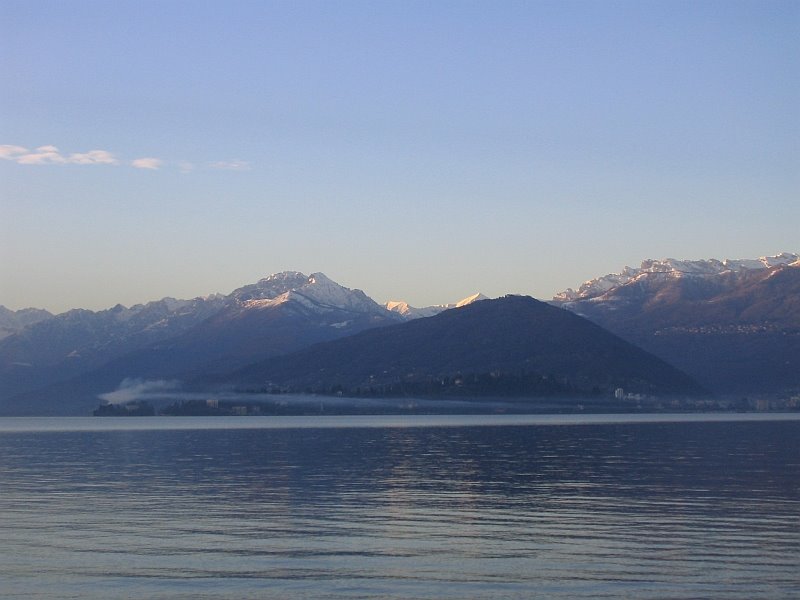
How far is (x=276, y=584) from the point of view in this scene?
49.7 metres

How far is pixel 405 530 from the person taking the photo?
65750mm

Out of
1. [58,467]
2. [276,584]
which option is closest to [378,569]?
[276,584]

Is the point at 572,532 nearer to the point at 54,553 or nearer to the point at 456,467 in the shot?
the point at 54,553

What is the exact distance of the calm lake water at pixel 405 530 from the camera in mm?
49781

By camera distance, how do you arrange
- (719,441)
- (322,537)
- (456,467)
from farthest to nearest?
1. (719,441)
2. (456,467)
3. (322,537)

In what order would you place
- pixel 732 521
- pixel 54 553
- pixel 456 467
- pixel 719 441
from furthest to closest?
1. pixel 719 441
2. pixel 456 467
3. pixel 732 521
4. pixel 54 553

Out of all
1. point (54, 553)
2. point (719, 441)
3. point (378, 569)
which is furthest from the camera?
point (719, 441)

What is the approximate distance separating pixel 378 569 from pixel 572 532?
1470 centimetres

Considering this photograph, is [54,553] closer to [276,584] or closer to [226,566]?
[226,566]

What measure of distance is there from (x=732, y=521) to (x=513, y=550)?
1600cm

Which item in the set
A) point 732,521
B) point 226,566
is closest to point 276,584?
point 226,566

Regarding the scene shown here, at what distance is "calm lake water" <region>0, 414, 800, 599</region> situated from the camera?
49.8m

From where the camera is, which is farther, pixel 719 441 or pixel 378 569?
pixel 719 441

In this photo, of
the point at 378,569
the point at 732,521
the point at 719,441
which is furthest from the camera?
the point at 719,441
